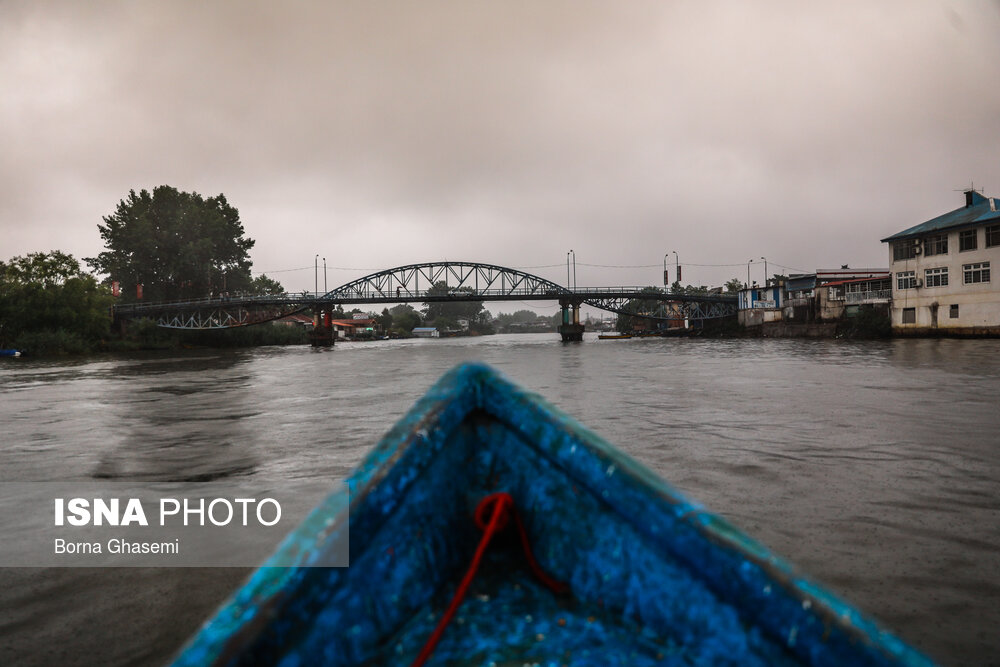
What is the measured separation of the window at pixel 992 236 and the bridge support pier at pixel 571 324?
4261 cm

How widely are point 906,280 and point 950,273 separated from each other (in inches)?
131

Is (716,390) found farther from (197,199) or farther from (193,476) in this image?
(197,199)

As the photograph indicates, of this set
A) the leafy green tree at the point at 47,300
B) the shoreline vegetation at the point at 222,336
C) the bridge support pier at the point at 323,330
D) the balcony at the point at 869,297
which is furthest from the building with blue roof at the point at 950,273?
the leafy green tree at the point at 47,300

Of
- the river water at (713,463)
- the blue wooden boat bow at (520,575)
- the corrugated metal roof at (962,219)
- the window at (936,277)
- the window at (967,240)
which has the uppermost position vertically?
the corrugated metal roof at (962,219)

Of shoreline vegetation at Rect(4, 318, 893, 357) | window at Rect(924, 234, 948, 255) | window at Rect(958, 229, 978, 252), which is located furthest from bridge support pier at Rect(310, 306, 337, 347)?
window at Rect(958, 229, 978, 252)

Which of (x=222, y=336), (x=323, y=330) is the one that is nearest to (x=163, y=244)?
(x=222, y=336)

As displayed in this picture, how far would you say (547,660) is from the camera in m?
Answer: 1.61

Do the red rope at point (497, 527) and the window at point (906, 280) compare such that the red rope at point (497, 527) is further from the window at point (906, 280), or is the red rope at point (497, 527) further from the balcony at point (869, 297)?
the balcony at point (869, 297)

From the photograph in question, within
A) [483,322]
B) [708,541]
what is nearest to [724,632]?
[708,541]

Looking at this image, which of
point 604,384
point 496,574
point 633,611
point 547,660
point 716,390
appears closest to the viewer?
point 547,660

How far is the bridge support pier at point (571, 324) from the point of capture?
71.8m

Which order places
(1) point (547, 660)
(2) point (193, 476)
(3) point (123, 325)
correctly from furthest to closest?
1. (3) point (123, 325)
2. (2) point (193, 476)
3. (1) point (547, 660)

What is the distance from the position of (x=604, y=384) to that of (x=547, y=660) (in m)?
15.7

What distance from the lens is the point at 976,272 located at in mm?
35156
